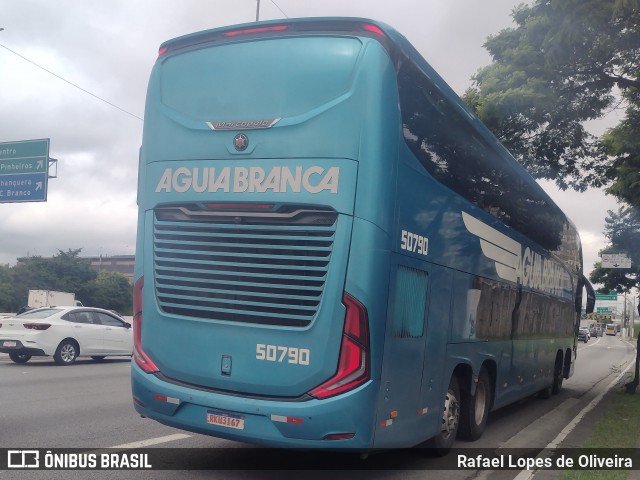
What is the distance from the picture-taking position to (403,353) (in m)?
6.36

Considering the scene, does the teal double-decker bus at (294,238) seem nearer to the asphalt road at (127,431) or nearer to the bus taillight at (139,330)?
the bus taillight at (139,330)

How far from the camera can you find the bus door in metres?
6.02

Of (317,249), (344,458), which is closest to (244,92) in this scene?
(317,249)

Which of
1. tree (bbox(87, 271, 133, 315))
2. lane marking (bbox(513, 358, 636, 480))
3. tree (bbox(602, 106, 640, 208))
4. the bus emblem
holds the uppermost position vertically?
tree (bbox(602, 106, 640, 208))

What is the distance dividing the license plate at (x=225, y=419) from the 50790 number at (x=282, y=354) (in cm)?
54

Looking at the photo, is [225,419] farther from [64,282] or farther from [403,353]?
[64,282]

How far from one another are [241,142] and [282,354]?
1.92 m

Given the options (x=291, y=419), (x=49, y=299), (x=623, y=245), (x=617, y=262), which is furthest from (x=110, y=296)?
(x=291, y=419)

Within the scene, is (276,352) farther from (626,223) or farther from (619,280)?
(619,280)

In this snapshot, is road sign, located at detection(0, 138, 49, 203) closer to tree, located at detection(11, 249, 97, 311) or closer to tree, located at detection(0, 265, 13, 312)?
tree, located at detection(0, 265, 13, 312)

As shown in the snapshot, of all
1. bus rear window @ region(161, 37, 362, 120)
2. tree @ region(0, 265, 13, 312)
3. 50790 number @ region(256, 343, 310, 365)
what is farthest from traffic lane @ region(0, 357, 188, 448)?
tree @ region(0, 265, 13, 312)

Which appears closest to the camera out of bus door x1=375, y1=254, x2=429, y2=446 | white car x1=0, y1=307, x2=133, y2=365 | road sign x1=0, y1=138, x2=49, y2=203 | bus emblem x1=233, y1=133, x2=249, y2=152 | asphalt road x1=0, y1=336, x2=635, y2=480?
bus door x1=375, y1=254, x2=429, y2=446

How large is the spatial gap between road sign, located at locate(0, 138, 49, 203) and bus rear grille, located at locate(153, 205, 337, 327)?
1900 cm

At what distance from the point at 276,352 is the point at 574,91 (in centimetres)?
1136
